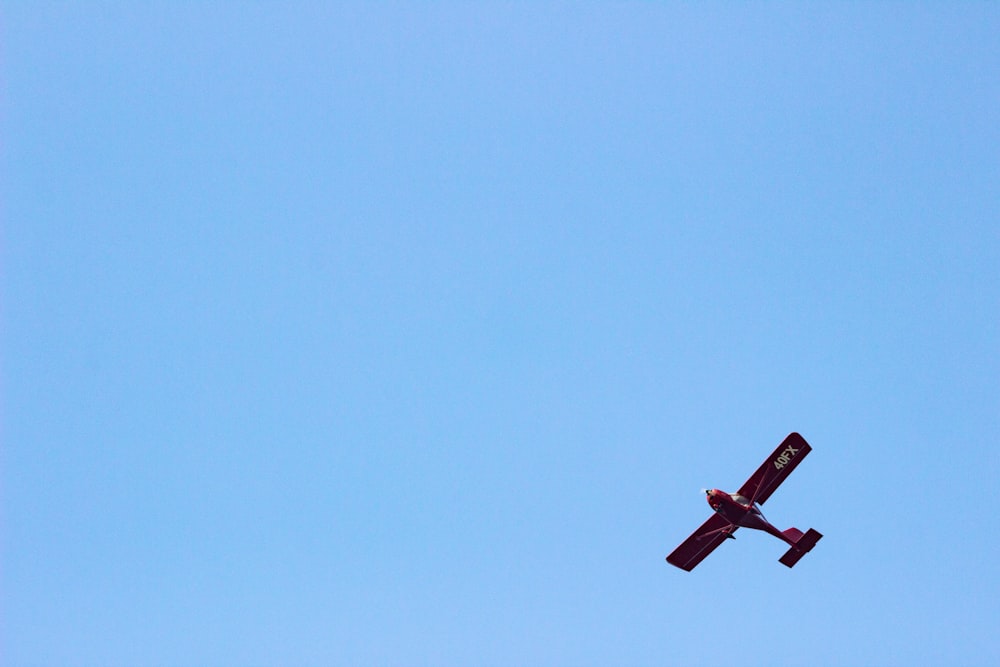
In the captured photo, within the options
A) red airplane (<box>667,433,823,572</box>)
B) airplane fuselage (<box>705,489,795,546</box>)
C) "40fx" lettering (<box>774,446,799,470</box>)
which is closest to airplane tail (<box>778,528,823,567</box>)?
red airplane (<box>667,433,823,572</box>)

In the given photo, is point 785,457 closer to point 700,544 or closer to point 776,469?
point 776,469

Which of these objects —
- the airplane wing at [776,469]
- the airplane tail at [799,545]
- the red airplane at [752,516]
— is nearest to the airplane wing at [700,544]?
the red airplane at [752,516]

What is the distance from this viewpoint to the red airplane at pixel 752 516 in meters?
60.1

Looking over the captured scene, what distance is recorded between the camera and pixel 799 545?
6419 centimetres

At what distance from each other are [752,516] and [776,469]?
3632 millimetres

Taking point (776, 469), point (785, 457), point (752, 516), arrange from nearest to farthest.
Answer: point (785, 457)
point (776, 469)
point (752, 516)

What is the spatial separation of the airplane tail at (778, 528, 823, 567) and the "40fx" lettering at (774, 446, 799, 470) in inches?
253

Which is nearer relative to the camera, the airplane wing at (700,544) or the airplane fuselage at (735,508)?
the airplane fuselage at (735,508)

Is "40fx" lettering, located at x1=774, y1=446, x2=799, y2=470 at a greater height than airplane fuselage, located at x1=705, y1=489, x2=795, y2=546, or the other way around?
"40fx" lettering, located at x1=774, y1=446, x2=799, y2=470

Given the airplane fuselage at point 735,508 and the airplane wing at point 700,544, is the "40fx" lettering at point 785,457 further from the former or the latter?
the airplane wing at point 700,544

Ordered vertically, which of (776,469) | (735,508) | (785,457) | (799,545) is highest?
(785,457)

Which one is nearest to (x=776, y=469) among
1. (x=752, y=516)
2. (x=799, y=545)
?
(x=752, y=516)

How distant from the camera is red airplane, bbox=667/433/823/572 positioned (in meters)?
60.1

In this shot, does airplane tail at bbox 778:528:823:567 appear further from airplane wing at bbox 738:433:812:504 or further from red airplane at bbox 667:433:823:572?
airplane wing at bbox 738:433:812:504
